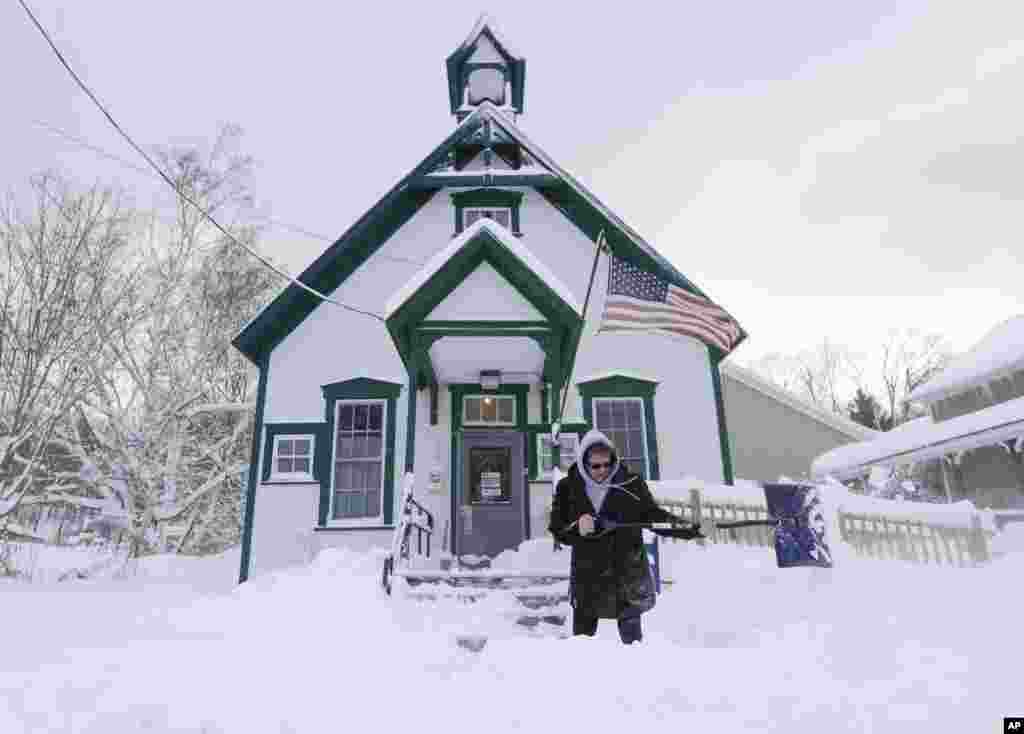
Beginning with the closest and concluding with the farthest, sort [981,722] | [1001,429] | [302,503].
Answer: [981,722]
[302,503]
[1001,429]

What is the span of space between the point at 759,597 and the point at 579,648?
3609mm

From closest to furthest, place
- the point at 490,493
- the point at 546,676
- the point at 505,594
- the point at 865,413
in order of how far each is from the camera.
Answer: the point at 546,676 < the point at 505,594 < the point at 490,493 < the point at 865,413

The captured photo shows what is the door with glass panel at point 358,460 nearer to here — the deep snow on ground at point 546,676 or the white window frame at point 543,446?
the white window frame at point 543,446

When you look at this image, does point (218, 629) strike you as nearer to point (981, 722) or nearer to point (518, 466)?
point (981, 722)

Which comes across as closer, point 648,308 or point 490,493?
point 648,308

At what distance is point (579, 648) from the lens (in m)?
3.19

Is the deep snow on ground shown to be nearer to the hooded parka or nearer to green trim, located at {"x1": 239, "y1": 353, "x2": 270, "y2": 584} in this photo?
the hooded parka

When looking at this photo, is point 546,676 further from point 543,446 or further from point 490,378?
point 543,446

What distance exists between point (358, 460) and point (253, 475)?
5.97 feet

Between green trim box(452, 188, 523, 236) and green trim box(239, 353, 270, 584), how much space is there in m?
4.83

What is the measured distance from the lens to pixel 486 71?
14.9 meters

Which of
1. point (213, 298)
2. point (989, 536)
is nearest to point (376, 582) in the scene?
point (989, 536)

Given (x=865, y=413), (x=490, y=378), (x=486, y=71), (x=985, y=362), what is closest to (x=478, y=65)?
→ (x=486, y=71)

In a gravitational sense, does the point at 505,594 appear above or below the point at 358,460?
below
